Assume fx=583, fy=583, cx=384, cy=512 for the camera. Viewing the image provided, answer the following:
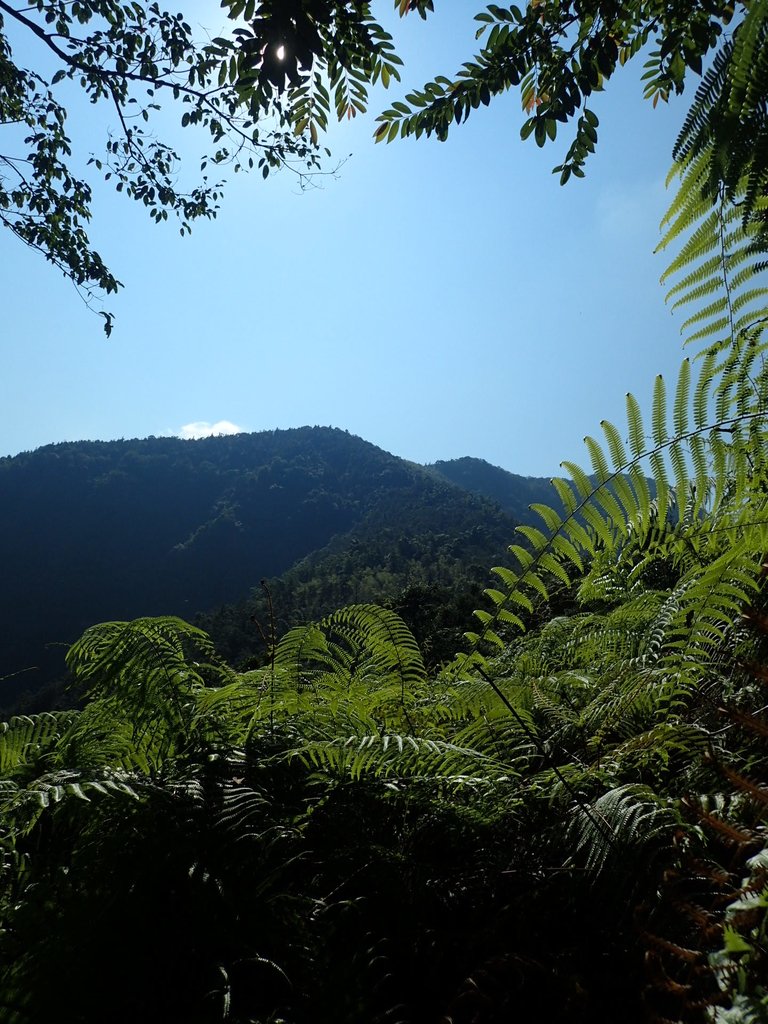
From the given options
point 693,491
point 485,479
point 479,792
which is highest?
point 485,479

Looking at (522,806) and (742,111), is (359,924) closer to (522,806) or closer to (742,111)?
(522,806)

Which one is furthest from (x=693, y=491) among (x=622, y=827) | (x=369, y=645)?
(x=369, y=645)

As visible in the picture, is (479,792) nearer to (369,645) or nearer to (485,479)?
(369,645)

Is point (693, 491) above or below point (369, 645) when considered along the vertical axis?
above

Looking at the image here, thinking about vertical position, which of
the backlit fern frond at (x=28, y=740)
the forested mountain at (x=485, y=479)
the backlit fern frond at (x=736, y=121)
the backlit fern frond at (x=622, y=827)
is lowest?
the backlit fern frond at (x=622, y=827)

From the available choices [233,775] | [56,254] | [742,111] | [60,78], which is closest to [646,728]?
[233,775]

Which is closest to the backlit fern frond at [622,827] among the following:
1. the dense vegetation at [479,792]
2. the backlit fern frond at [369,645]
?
the dense vegetation at [479,792]

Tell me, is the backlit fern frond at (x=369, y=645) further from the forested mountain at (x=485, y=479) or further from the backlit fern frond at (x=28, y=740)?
the forested mountain at (x=485, y=479)

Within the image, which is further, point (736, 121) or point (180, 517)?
point (180, 517)

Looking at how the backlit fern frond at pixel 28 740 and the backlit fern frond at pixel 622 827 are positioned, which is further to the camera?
the backlit fern frond at pixel 28 740

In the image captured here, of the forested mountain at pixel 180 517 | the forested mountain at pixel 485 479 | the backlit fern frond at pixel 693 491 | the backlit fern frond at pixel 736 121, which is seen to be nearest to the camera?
the backlit fern frond at pixel 736 121
